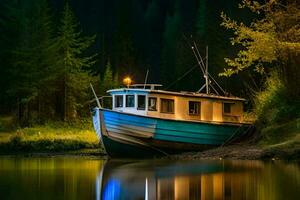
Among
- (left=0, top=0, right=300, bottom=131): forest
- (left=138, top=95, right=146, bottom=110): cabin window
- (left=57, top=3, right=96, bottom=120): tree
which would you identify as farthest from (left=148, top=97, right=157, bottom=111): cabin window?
(left=57, top=3, right=96, bottom=120): tree

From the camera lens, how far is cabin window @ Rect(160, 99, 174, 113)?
28294 mm

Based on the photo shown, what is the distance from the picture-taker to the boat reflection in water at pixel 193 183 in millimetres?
12359

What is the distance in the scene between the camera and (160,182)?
15.0 m

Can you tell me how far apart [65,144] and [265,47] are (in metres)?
13.3

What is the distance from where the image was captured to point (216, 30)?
54.7 metres

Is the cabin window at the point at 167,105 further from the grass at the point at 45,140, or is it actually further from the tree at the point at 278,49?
the grass at the point at 45,140

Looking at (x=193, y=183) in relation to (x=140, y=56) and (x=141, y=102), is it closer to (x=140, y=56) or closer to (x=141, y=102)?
(x=141, y=102)

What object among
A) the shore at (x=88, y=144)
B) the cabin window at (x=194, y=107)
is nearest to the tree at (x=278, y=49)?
the shore at (x=88, y=144)

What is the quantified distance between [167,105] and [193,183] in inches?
547

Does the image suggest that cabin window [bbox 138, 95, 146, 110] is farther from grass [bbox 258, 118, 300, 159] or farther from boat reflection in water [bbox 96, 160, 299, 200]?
boat reflection in water [bbox 96, 160, 299, 200]

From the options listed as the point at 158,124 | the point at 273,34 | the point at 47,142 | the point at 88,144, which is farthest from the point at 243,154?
the point at 47,142

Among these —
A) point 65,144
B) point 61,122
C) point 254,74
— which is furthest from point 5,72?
point 254,74

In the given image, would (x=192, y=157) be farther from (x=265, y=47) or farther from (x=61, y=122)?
(x=61, y=122)

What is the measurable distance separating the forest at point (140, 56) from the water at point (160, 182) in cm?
865
